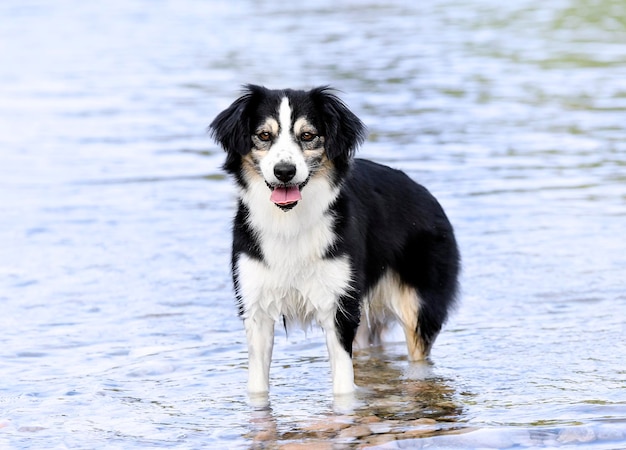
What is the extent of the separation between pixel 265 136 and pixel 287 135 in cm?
12

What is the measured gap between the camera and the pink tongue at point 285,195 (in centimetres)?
598

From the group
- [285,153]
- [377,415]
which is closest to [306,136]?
[285,153]

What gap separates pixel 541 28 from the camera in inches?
1049

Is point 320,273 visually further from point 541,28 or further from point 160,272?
point 541,28

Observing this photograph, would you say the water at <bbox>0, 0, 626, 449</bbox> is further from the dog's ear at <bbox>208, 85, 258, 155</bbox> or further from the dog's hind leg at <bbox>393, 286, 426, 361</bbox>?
the dog's ear at <bbox>208, 85, 258, 155</bbox>

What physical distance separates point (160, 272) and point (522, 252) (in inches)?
113

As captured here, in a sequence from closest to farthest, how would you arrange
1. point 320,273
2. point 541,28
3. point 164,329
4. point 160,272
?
point 320,273
point 164,329
point 160,272
point 541,28

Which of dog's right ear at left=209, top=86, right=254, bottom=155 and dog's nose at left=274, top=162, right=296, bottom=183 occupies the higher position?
dog's right ear at left=209, top=86, right=254, bottom=155

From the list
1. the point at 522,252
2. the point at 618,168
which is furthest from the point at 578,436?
the point at 618,168

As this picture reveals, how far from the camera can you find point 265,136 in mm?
6051

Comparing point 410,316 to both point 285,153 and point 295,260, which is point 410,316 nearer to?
point 295,260

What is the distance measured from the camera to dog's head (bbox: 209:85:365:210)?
5.99 metres

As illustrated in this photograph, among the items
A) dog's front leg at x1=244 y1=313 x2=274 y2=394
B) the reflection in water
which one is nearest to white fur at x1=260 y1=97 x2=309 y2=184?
dog's front leg at x1=244 y1=313 x2=274 y2=394

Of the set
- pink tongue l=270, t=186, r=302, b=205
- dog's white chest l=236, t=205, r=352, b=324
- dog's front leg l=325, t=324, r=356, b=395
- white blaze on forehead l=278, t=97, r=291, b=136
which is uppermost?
white blaze on forehead l=278, t=97, r=291, b=136
